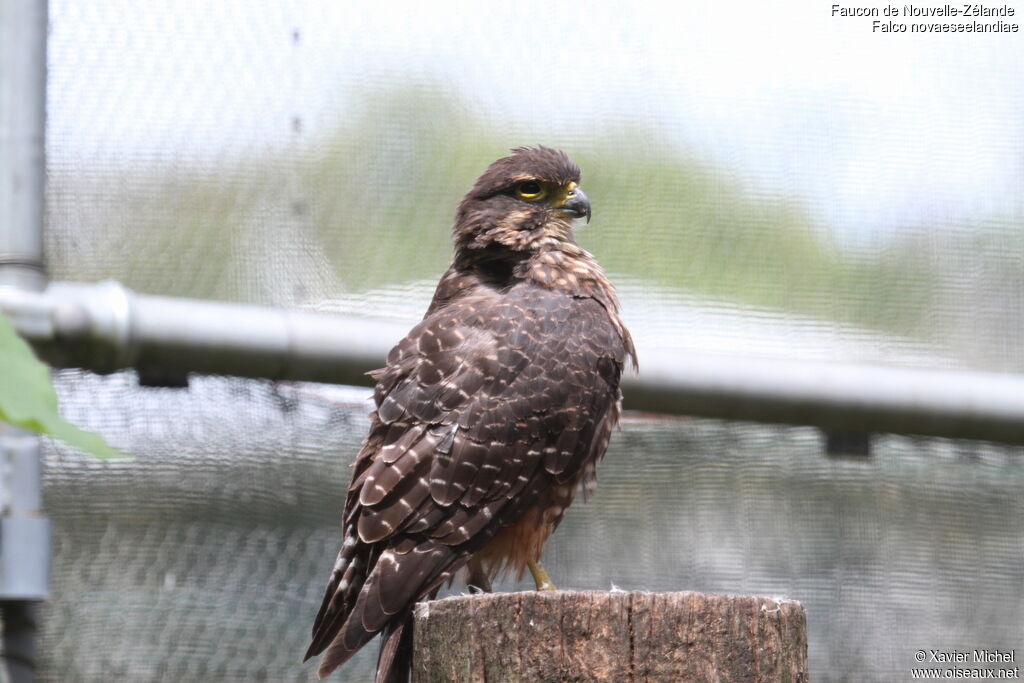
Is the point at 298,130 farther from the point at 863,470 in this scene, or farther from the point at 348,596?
the point at 863,470

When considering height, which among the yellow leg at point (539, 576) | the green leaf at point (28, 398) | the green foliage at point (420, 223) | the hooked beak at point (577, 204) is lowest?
the yellow leg at point (539, 576)

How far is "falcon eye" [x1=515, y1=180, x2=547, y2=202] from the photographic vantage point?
3.83 metres

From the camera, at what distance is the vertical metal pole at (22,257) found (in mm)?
3137

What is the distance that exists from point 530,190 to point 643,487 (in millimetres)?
1138

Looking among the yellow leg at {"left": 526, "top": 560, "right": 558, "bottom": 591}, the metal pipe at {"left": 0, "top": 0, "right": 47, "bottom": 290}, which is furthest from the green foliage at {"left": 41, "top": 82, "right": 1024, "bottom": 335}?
the yellow leg at {"left": 526, "top": 560, "right": 558, "bottom": 591}

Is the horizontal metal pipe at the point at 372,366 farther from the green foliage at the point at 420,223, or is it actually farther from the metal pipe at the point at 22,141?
the green foliage at the point at 420,223

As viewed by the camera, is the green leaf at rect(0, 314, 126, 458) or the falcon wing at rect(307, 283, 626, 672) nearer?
the green leaf at rect(0, 314, 126, 458)

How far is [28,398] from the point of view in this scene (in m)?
0.70

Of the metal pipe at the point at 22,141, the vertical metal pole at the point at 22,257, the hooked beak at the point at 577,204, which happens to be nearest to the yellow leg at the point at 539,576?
the hooked beak at the point at 577,204

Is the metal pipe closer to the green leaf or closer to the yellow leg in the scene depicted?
the yellow leg

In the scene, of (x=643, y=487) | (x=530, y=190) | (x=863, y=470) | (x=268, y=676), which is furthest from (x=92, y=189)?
(x=863, y=470)

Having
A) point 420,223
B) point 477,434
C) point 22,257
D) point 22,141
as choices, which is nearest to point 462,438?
point 477,434

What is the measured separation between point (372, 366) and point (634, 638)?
67.7 inches

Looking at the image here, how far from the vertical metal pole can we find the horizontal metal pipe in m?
0.19
